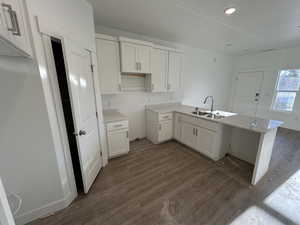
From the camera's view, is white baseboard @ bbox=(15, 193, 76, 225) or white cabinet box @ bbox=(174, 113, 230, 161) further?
white cabinet box @ bbox=(174, 113, 230, 161)

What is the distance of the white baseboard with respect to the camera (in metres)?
1.37

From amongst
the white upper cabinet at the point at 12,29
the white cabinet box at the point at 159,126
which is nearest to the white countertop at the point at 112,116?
the white cabinet box at the point at 159,126

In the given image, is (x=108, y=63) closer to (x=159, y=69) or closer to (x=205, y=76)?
(x=159, y=69)

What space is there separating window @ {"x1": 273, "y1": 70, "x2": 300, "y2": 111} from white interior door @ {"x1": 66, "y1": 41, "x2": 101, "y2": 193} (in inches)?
245

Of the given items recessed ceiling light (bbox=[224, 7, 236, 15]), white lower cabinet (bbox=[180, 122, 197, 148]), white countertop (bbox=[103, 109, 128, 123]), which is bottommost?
white lower cabinet (bbox=[180, 122, 197, 148])

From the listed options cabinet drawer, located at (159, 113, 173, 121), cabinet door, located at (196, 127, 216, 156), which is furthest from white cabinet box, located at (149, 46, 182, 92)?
cabinet door, located at (196, 127, 216, 156)

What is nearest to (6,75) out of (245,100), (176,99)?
(176,99)

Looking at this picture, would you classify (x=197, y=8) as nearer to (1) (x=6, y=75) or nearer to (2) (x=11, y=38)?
(2) (x=11, y=38)

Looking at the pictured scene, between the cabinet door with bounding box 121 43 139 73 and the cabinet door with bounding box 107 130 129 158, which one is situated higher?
the cabinet door with bounding box 121 43 139 73

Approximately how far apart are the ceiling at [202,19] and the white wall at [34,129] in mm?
963

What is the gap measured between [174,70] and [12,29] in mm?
3068

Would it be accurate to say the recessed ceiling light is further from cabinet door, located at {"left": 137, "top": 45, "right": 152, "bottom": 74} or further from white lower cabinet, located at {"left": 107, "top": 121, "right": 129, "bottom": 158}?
white lower cabinet, located at {"left": 107, "top": 121, "right": 129, "bottom": 158}

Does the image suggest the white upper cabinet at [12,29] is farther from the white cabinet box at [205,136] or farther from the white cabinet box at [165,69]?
the white cabinet box at [205,136]

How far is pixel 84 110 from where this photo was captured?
5.55 feet
